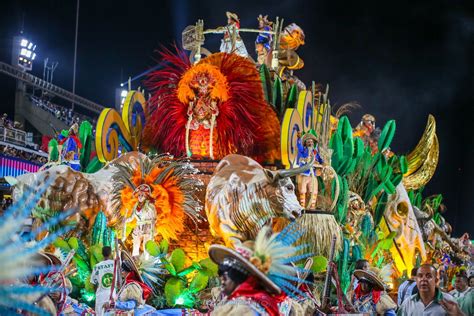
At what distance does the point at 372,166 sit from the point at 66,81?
18.4m

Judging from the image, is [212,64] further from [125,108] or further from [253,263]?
[253,263]

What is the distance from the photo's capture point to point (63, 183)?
459 inches

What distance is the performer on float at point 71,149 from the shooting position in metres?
13.5

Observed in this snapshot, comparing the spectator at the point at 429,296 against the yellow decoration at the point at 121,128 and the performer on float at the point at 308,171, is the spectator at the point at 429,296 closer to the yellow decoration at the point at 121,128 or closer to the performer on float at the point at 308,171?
the performer on float at the point at 308,171

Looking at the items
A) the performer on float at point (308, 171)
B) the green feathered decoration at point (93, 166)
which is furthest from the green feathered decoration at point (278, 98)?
the green feathered decoration at point (93, 166)

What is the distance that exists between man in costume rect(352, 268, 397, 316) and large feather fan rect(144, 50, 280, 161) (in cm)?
346

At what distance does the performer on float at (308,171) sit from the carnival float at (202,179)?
2 centimetres

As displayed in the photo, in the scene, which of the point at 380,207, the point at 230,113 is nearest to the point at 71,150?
the point at 230,113

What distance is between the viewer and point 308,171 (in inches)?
481

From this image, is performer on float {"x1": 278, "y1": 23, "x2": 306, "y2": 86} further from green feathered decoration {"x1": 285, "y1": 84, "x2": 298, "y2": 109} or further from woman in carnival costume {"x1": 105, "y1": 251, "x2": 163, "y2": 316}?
woman in carnival costume {"x1": 105, "y1": 251, "x2": 163, "y2": 316}

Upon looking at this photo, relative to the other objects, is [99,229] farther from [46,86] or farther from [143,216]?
[46,86]

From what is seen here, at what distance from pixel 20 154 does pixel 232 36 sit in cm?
1005

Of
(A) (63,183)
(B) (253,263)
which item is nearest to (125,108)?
(A) (63,183)

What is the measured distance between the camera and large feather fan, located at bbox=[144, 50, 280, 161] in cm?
1212
